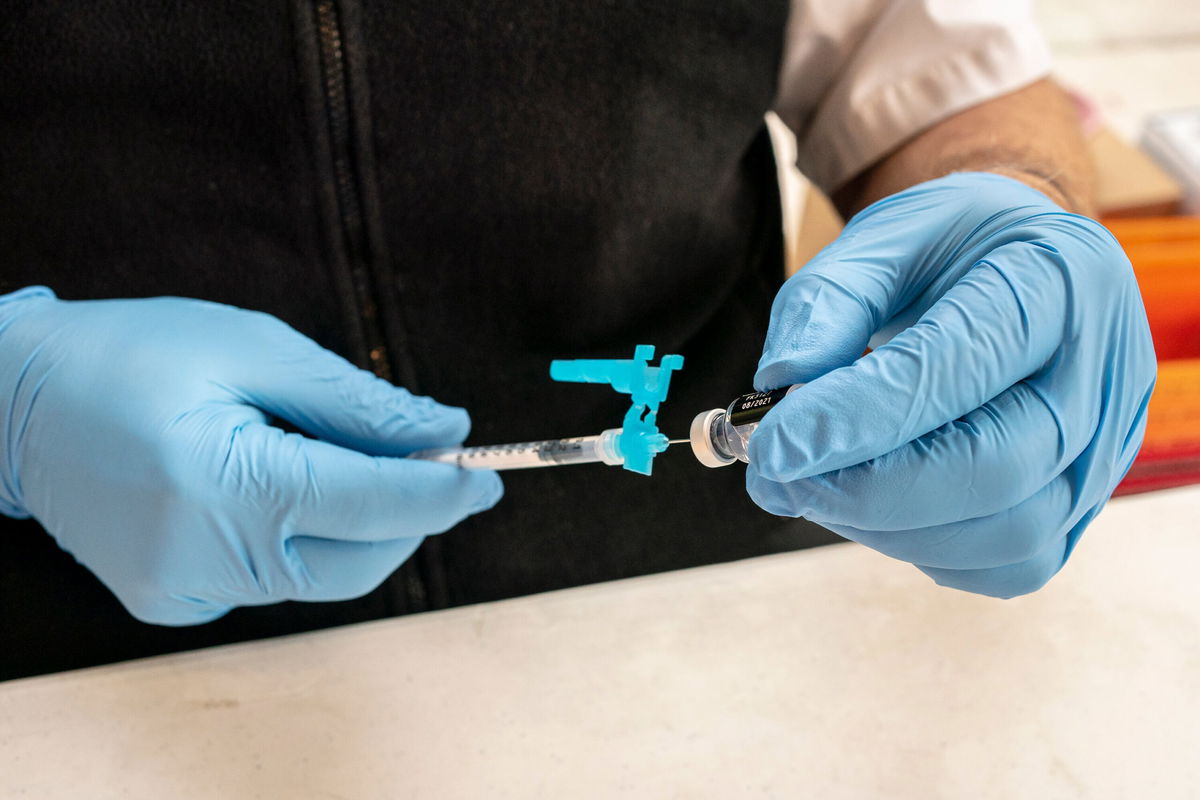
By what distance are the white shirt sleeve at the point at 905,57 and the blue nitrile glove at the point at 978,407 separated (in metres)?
0.34

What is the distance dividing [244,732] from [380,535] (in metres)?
0.18

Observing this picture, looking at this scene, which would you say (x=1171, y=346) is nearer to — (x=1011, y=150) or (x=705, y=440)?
(x=1011, y=150)

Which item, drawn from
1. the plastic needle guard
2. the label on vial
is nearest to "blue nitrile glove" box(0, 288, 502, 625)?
the plastic needle guard

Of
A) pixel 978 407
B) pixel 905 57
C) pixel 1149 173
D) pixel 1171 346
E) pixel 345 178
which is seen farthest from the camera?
pixel 1149 173

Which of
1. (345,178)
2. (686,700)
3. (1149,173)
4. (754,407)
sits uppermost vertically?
(345,178)

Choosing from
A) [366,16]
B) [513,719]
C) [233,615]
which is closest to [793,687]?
[513,719]

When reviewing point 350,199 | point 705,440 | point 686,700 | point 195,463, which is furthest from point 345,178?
point 686,700

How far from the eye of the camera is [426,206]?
0.73m

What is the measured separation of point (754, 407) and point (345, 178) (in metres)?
0.42

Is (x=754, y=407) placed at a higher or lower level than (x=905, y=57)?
lower

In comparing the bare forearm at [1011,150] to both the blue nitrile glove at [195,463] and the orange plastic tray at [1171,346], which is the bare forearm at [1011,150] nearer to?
the orange plastic tray at [1171,346]

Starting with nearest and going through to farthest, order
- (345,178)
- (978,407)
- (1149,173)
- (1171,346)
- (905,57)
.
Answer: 1. (978,407)
2. (345,178)
3. (905,57)
4. (1171,346)
5. (1149,173)

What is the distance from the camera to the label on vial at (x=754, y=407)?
515 mm

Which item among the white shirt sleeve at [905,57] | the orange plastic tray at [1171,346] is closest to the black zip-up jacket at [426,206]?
the white shirt sleeve at [905,57]
